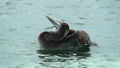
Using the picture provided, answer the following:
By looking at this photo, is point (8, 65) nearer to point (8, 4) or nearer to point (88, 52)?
point (88, 52)

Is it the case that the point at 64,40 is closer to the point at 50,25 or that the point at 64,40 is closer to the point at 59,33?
the point at 59,33

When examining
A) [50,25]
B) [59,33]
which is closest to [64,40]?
[59,33]

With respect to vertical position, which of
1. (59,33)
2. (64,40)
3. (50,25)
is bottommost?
(50,25)

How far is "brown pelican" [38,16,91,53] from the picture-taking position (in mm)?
15078

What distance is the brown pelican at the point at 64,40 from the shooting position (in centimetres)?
1508

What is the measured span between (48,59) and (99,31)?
10.7ft

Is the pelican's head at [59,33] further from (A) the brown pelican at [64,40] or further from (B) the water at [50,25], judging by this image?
(B) the water at [50,25]

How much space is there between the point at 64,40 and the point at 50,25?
3265 mm

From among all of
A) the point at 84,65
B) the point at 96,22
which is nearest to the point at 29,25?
the point at 96,22

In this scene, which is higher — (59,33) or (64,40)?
(59,33)

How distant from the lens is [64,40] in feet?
49.7

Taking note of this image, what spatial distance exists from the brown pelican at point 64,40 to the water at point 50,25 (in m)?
0.30

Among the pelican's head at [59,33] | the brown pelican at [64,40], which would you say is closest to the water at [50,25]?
the brown pelican at [64,40]

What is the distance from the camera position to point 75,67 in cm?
1334
